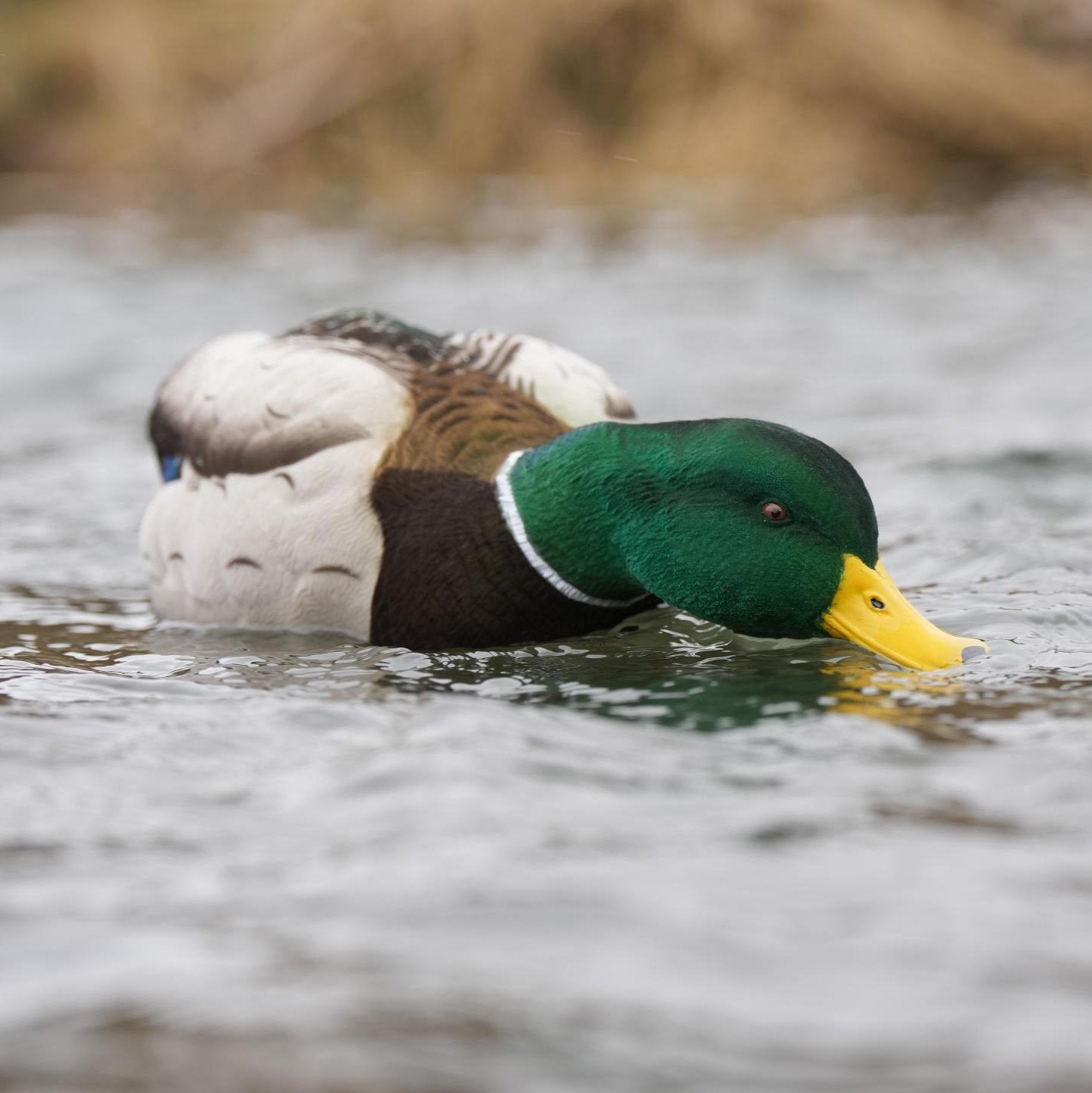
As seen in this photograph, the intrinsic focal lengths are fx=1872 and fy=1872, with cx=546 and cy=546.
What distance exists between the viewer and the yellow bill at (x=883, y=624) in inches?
172

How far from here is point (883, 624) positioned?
440 cm

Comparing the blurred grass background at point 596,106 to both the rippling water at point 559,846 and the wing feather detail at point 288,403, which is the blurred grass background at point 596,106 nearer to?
the rippling water at point 559,846

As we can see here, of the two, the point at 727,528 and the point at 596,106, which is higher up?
the point at 596,106

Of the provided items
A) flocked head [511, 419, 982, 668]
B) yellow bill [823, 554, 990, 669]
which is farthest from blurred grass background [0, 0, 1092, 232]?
yellow bill [823, 554, 990, 669]

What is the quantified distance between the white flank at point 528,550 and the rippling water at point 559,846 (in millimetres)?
146

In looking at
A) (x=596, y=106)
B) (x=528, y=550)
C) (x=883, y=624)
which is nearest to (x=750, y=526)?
(x=883, y=624)

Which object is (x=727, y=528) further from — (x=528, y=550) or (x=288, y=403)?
(x=288, y=403)

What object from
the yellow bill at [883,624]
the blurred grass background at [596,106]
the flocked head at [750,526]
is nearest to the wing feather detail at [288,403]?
the flocked head at [750,526]

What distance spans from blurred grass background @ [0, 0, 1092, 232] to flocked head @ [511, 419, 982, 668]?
429 inches

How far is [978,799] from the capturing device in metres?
3.60

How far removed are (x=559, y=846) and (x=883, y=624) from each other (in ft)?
4.17

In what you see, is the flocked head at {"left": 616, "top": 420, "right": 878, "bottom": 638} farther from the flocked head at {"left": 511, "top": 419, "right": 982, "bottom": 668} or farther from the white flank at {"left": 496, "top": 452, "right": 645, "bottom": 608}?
the white flank at {"left": 496, "top": 452, "right": 645, "bottom": 608}

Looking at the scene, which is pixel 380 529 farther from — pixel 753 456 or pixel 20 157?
pixel 20 157

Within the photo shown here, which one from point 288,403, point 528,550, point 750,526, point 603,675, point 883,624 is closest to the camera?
point 883,624
